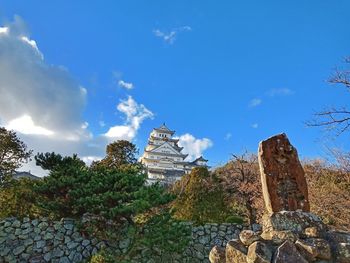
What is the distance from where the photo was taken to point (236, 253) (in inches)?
166

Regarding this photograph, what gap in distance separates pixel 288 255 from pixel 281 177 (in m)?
1.93

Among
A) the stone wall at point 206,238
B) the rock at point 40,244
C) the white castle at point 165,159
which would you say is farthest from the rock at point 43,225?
the white castle at point 165,159

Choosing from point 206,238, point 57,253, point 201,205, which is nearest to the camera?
point 57,253

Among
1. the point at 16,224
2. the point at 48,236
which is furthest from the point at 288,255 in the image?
the point at 16,224

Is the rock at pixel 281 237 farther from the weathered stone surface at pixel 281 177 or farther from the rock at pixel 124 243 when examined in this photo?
the rock at pixel 124 243

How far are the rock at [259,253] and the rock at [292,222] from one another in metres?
0.41

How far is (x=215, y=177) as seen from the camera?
19.3 metres

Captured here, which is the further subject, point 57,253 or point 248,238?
point 57,253

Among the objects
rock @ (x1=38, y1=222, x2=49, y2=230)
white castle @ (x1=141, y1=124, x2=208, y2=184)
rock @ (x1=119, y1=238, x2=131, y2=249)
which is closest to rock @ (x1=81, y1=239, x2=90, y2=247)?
rock @ (x1=119, y1=238, x2=131, y2=249)

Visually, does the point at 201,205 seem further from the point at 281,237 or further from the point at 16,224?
the point at 281,237

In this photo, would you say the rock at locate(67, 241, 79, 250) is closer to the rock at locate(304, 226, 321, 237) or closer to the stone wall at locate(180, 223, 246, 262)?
the stone wall at locate(180, 223, 246, 262)

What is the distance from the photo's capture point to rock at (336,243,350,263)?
3945mm

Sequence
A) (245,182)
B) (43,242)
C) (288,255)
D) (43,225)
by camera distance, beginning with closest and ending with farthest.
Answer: (288,255)
(43,242)
(43,225)
(245,182)

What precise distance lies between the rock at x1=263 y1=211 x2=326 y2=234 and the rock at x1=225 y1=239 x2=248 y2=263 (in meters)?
0.43
